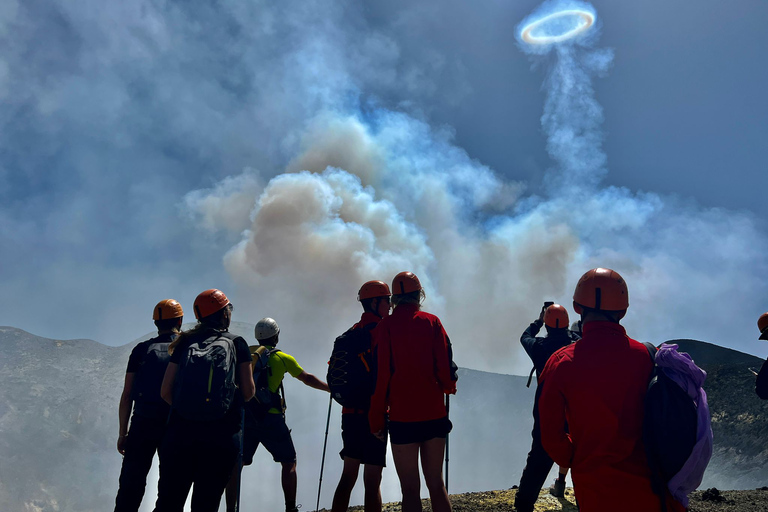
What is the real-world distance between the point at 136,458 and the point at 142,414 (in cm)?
46

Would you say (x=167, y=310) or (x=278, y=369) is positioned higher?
(x=167, y=310)

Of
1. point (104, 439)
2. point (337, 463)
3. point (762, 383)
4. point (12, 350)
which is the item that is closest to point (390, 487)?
point (337, 463)

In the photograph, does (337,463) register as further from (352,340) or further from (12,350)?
(352,340)

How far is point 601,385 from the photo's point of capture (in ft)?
8.84

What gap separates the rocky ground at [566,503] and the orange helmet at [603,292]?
498cm

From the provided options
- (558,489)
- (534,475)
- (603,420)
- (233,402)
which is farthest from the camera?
(558,489)

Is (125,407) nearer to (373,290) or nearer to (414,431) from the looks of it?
(373,290)

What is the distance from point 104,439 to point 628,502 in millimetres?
199359

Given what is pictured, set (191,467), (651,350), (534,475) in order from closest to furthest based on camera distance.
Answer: (651,350) < (191,467) < (534,475)

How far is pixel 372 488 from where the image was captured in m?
5.07

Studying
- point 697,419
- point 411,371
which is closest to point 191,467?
point 411,371

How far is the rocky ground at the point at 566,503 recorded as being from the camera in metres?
7.00

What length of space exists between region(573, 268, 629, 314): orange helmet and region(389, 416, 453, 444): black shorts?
1923 millimetres

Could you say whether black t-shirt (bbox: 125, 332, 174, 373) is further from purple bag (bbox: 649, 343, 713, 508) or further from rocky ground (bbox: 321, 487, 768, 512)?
purple bag (bbox: 649, 343, 713, 508)
